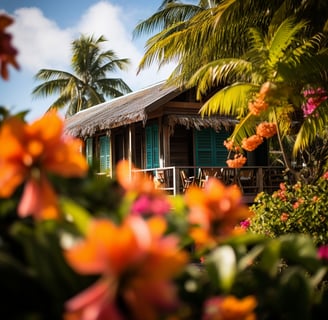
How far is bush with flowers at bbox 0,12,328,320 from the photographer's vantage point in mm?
514

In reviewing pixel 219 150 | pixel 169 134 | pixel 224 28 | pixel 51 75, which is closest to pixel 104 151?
pixel 169 134

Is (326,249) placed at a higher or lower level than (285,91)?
lower

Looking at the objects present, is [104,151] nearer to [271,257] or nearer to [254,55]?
[254,55]

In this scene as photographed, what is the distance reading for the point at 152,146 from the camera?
14.7 metres

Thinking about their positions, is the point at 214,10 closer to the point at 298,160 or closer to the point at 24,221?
the point at 298,160

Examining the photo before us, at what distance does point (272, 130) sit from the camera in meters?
6.46

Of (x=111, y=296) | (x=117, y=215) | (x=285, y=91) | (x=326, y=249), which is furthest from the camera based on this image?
(x=285, y=91)

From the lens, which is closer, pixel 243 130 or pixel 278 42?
pixel 278 42

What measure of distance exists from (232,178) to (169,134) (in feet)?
7.80

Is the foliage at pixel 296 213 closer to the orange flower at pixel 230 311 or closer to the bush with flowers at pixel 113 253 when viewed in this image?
the bush with flowers at pixel 113 253

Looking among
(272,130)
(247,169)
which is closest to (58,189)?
(272,130)

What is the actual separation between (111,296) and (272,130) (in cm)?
616

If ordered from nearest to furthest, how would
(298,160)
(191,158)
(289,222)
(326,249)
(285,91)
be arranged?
(326,249)
(285,91)
(289,222)
(191,158)
(298,160)

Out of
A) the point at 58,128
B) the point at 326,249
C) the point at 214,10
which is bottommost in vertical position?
the point at 326,249
